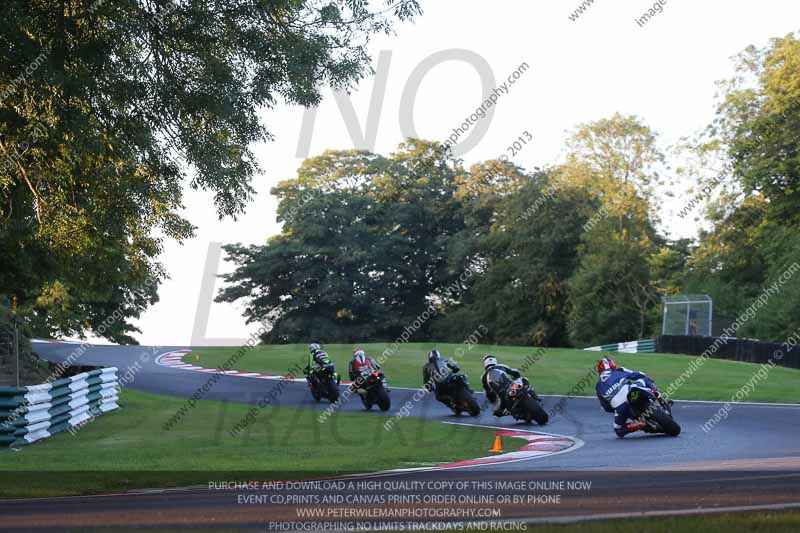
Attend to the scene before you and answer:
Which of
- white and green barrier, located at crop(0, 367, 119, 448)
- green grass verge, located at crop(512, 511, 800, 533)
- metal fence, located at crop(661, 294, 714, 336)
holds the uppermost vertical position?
metal fence, located at crop(661, 294, 714, 336)

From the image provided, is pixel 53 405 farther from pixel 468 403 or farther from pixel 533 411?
pixel 533 411

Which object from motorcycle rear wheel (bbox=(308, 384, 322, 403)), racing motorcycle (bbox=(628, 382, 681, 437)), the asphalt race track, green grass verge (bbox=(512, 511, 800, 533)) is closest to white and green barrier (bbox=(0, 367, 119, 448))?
motorcycle rear wheel (bbox=(308, 384, 322, 403))

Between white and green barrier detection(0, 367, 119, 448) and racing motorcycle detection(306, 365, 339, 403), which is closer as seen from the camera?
white and green barrier detection(0, 367, 119, 448)

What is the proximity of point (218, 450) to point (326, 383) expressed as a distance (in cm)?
825

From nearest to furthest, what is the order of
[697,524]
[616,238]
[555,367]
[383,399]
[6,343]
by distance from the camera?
[697,524] < [383,399] < [6,343] < [555,367] < [616,238]

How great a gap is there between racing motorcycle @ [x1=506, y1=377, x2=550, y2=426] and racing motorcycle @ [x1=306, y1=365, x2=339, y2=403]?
6.59 meters

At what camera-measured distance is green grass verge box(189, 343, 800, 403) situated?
27625mm

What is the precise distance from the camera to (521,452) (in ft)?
47.4

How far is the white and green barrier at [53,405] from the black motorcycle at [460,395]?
7.67 m

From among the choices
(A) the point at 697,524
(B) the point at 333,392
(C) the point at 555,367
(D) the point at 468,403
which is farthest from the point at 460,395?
(C) the point at 555,367

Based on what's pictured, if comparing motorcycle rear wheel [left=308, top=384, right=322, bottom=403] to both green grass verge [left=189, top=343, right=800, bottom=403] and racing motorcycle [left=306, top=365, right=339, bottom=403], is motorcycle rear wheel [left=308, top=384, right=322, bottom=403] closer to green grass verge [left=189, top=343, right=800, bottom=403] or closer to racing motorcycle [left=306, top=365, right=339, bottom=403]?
racing motorcycle [left=306, top=365, right=339, bottom=403]

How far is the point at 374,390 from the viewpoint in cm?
2244

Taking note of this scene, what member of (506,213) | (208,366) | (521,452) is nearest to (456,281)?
(506,213)

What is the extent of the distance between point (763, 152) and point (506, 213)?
20.5 metres
